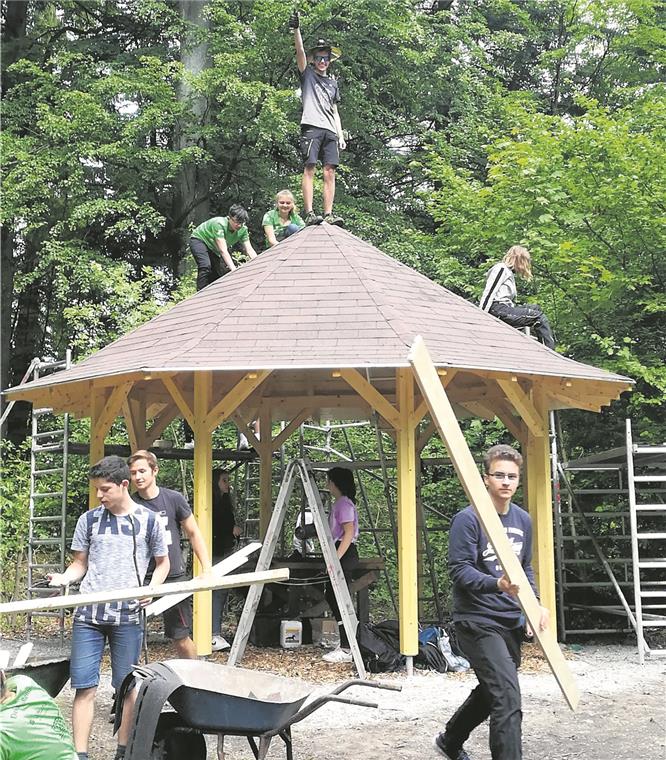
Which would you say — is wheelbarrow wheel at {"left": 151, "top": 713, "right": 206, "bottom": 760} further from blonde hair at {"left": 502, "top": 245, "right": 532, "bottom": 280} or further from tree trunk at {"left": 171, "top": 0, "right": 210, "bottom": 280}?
tree trunk at {"left": 171, "top": 0, "right": 210, "bottom": 280}

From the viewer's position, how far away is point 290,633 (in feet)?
36.9

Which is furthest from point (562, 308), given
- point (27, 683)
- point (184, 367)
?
point (27, 683)

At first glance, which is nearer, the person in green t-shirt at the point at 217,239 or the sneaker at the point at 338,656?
the sneaker at the point at 338,656

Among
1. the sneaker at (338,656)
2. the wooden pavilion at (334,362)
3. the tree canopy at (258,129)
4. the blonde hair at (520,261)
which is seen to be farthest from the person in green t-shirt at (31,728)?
the tree canopy at (258,129)

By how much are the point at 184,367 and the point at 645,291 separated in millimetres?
7067

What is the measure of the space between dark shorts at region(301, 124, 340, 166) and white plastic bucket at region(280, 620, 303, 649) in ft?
17.5

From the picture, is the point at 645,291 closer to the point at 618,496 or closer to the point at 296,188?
the point at 618,496

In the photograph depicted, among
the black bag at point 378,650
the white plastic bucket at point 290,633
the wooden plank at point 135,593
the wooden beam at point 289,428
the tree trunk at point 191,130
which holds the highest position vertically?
the tree trunk at point 191,130

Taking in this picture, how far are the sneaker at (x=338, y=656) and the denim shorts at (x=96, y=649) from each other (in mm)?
4616

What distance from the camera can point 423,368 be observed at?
4168 millimetres

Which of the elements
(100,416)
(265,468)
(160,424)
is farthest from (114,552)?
(265,468)

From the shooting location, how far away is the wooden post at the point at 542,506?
34.0 ft

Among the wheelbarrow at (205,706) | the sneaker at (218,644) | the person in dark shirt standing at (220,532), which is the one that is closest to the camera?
the wheelbarrow at (205,706)

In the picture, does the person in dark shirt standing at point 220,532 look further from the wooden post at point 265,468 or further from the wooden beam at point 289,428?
the wooden beam at point 289,428
